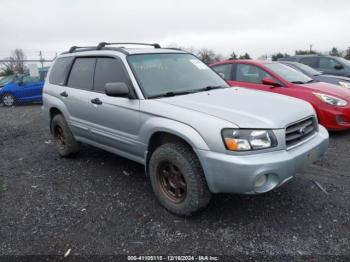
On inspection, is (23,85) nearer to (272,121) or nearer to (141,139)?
Answer: (141,139)

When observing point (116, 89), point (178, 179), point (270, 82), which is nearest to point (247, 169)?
point (178, 179)

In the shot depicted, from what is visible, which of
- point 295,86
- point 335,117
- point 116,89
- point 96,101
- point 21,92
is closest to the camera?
point 116,89

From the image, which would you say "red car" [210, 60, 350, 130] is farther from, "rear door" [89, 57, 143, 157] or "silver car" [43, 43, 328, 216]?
"rear door" [89, 57, 143, 157]

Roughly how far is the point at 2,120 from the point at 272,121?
9120 mm

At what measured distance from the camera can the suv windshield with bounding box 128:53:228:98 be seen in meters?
3.60

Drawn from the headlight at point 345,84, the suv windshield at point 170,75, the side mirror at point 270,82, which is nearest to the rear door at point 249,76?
the side mirror at point 270,82

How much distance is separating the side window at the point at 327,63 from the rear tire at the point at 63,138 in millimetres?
9149

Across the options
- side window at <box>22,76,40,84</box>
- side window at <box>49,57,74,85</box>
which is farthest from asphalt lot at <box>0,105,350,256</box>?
side window at <box>22,76,40,84</box>

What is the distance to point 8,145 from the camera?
6324 millimetres

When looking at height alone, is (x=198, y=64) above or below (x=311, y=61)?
above

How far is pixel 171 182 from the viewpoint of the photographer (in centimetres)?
334

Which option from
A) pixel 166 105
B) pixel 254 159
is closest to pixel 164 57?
pixel 166 105

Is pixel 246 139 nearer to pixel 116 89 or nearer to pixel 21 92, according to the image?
pixel 116 89

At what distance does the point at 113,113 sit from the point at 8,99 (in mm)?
10944
